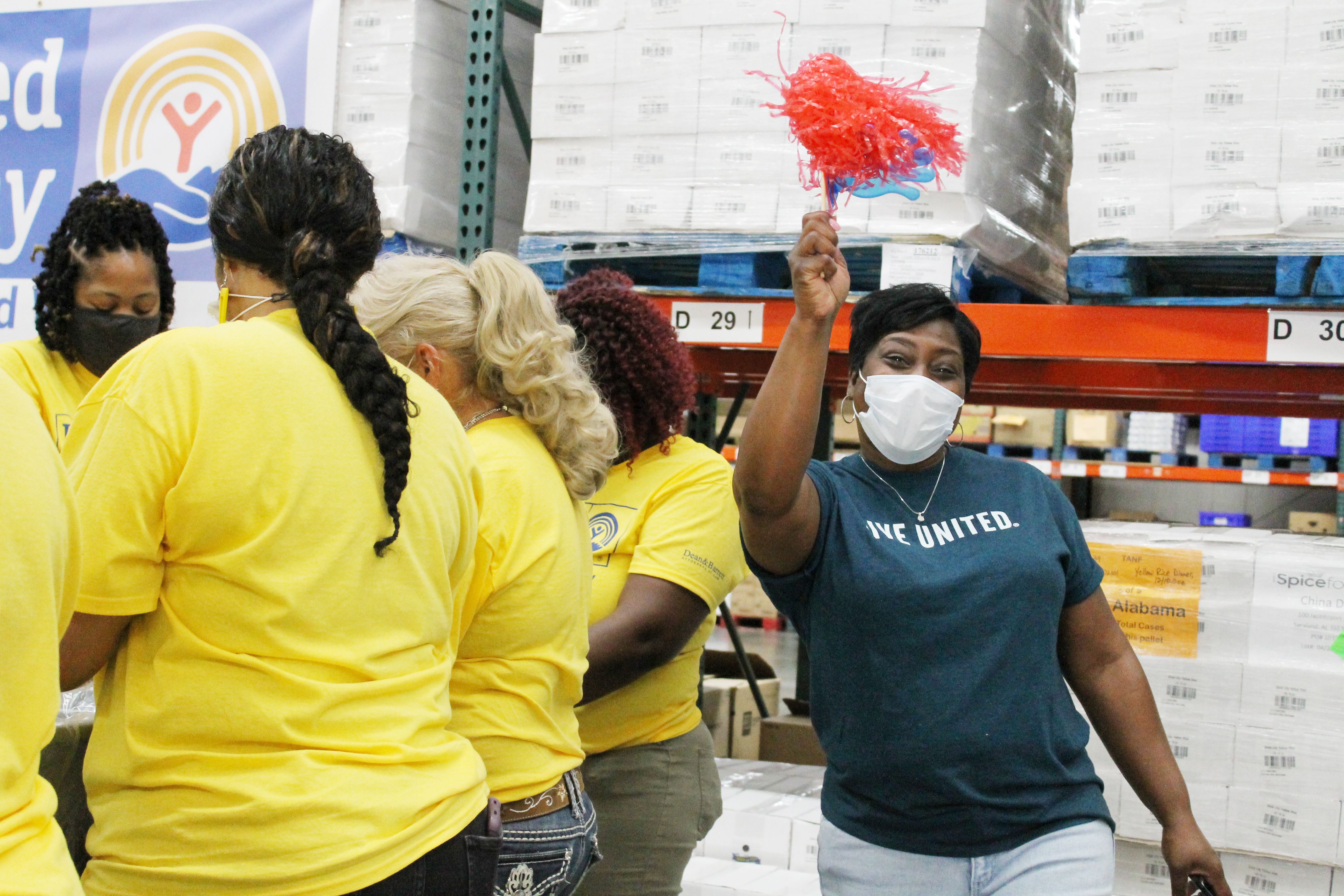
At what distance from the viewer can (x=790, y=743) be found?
436 cm

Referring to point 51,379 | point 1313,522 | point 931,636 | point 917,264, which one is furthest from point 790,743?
point 1313,522

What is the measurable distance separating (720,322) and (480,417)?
1350mm

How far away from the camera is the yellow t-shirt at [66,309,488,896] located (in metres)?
1.31

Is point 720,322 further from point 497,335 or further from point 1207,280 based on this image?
point 497,335

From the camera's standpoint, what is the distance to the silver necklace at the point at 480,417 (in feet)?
6.48

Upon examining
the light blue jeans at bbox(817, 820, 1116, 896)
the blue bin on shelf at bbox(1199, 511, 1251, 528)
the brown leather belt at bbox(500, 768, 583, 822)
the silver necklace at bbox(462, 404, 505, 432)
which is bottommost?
the light blue jeans at bbox(817, 820, 1116, 896)

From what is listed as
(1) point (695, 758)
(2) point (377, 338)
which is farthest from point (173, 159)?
(1) point (695, 758)

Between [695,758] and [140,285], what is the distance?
64.2 inches

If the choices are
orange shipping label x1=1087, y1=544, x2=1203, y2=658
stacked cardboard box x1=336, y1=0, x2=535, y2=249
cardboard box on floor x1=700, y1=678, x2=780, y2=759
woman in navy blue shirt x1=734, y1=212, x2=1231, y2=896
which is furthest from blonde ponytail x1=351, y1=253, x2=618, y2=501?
cardboard box on floor x1=700, y1=678, x2=780, y2=759

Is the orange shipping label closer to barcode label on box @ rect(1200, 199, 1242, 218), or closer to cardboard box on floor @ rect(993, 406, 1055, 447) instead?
barcode label on box @ rect(1200, 199, 1242, 218)

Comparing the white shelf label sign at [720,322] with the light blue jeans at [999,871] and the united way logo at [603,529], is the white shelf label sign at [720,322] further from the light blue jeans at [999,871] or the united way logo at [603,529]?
the light blue jeans at [999,871]

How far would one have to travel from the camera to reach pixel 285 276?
1.51 m

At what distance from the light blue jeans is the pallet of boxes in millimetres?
984

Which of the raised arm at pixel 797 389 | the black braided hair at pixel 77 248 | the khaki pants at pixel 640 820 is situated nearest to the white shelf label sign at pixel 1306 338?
the raised arm at pixel 797 389
